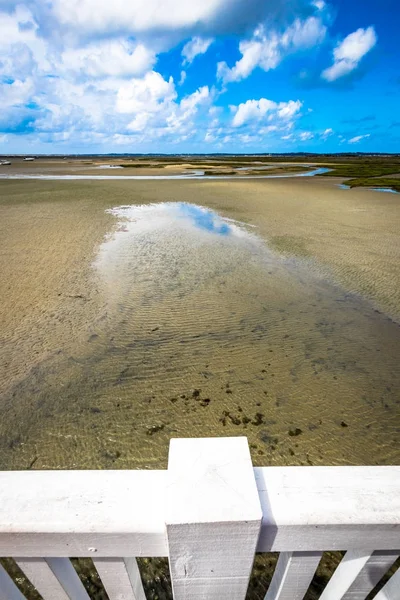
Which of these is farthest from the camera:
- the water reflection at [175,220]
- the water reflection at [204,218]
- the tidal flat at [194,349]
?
the water reflection at [204,218]

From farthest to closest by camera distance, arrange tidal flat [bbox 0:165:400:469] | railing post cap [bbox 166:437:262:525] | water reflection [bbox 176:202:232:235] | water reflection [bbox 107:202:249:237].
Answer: water reflection [bbox 176:202:232:235], water reflection [bbox 107:202:249:237], tidal flat [bbox 0:165:400:469], railing post cap [bbox 166:437:262:525]

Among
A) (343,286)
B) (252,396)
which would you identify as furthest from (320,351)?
(343,286)

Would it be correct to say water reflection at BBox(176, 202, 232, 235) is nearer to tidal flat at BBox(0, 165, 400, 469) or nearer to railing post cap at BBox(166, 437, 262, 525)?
tidal flat at BBox(0, 165, 400, 469)

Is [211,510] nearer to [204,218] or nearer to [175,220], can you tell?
[175,220]

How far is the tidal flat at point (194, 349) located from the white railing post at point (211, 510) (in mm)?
3078

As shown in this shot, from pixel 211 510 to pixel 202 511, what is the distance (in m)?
0.03

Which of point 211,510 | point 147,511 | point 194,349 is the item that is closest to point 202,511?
point 211,510

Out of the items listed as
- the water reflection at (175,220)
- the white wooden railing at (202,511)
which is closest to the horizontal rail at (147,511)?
the white wooden railing at (202,511)

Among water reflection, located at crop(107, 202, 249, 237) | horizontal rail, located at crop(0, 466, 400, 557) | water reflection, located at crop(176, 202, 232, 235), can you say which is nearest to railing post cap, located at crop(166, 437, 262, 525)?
horizontal rail, located at crop(0, 466, 400, 557)

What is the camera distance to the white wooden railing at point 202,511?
3.07 feet

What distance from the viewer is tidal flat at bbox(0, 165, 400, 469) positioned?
4.26 m

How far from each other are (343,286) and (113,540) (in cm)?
918

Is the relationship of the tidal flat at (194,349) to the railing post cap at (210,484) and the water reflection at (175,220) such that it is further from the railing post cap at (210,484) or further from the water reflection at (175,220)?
the railing post cap at (210,484)

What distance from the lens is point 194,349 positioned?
6043 mm
